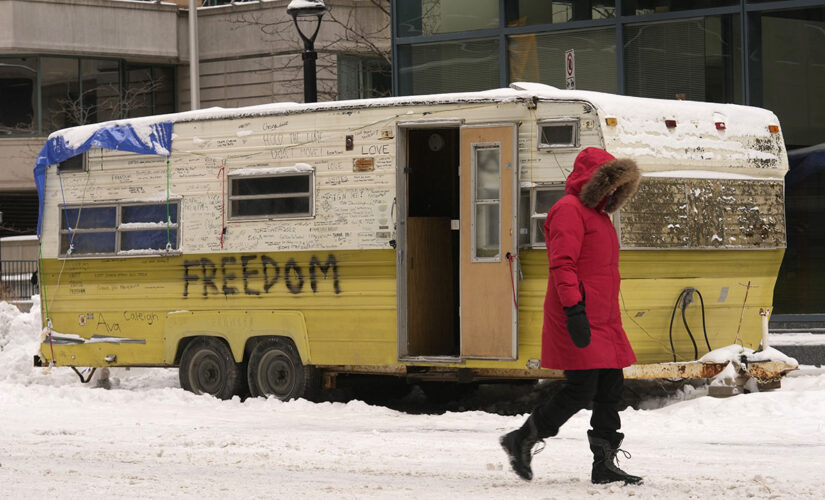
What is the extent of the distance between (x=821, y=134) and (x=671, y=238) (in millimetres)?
5219

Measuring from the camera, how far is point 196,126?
45.0ft

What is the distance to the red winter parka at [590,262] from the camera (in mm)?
7695

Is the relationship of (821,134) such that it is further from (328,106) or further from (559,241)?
(559,241)

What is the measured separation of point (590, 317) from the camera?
7.75 meters

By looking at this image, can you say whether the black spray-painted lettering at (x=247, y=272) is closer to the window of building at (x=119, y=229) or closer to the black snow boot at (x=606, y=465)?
the window of building at (x=119, y=229)

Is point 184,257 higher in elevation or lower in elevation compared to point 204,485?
higher

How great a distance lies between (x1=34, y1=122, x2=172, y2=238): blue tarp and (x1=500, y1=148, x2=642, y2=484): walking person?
6864mm

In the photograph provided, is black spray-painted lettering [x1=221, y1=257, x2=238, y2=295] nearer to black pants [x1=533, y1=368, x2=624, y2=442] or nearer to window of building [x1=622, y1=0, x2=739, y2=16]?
black pants [x1=533, y1=368, x2=624, y2=442]

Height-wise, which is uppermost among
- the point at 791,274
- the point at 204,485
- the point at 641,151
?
the point at 641,151

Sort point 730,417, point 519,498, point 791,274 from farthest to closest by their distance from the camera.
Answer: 1. point 791,274
2. point 730,417
3. point 519,498

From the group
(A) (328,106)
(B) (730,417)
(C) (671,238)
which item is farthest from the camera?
(A) (328,106)

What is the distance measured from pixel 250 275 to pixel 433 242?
1828 mm

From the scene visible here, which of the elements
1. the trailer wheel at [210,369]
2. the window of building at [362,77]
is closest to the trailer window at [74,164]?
the trailer wheel at [210,369]

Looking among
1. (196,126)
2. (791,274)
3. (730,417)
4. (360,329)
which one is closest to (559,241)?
(730,417)
